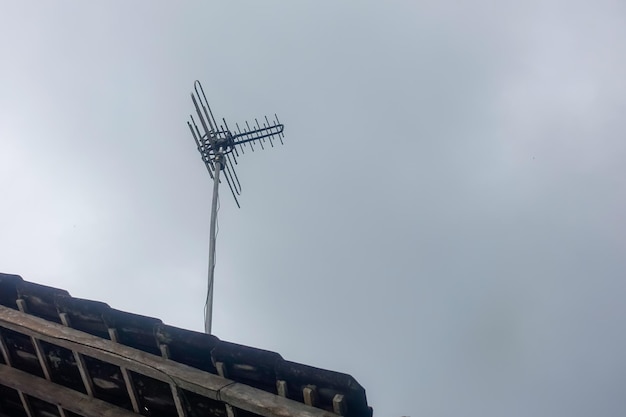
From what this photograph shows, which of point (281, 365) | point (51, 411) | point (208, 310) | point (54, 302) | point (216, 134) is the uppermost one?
point (216, 134)

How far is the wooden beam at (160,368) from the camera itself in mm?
5926

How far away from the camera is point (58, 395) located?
757cm

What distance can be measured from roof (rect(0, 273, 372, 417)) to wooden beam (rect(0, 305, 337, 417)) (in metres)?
0.01

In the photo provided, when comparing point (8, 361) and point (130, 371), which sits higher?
point (8, 361)

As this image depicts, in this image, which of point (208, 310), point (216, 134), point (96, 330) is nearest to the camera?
point (96, 330)

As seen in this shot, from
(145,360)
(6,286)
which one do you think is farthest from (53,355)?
(145,360)

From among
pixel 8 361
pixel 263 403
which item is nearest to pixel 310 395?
pixel 263 403

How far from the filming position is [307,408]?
5.80 m

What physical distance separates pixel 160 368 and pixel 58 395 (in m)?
1.96

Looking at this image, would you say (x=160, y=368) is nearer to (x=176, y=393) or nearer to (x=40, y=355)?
(x=176, y=393)

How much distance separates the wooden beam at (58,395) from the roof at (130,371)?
13 millimetres

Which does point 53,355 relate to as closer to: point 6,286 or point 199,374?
point 6,286

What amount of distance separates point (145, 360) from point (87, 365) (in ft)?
3.61

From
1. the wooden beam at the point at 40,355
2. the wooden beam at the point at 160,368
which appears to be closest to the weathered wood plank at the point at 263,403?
the wooden beam at the point at 160,368
